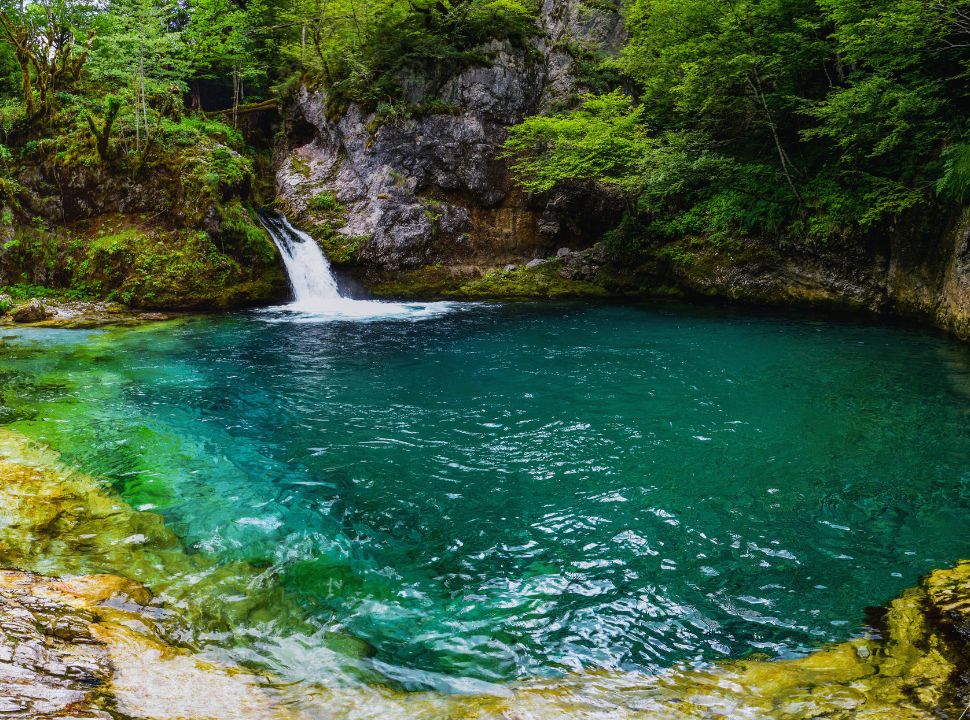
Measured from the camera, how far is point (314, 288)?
1786 cm

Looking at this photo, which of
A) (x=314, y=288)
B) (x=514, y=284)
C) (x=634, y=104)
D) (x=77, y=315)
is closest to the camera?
(x=77, y=315)

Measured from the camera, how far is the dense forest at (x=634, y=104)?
1178 cm

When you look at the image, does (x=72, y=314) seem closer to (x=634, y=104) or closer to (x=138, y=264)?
(x=138, y=264)

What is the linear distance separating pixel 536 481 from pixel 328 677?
3026 millimetres

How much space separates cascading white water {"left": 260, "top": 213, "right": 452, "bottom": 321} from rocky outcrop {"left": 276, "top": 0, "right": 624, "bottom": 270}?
128 cm

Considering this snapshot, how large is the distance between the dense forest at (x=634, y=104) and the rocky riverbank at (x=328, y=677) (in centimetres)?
1120

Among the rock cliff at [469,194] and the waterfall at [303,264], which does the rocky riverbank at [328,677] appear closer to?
the waterfall at [303,264]

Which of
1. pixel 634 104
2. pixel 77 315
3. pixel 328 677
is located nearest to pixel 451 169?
pixel 634 104

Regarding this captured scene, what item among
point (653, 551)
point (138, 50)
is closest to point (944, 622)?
point (653, 551)

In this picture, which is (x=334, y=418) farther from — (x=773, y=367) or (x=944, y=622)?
(x=773, y=367)

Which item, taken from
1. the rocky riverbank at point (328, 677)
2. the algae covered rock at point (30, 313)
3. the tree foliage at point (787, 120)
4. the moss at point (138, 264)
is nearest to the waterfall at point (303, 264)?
the moss at point (138, 264)

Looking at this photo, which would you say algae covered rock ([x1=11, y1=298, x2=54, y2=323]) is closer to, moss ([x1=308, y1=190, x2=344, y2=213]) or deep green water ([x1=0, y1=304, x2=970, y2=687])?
deep green water ([x1=0, y1=304, x2=970, y2=687])

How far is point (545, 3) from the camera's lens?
2270 centimetres

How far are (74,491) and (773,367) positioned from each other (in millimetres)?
10394
